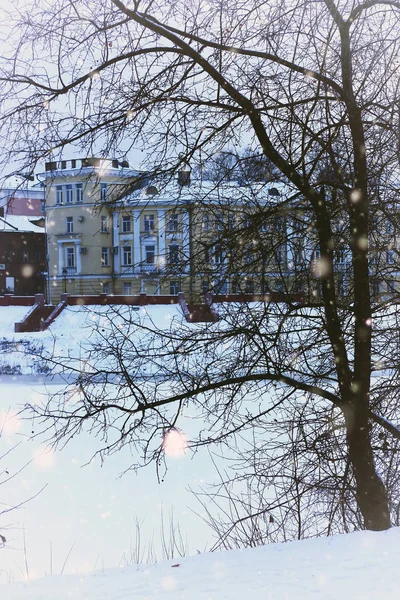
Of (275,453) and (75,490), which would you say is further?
(75,490)

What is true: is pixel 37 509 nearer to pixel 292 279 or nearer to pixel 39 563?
pixel 39 563

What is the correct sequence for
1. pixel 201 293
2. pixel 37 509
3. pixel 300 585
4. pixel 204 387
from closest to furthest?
pixel 300 585 → pixel 204 387 → pixel 201 293 → pixel 37 509

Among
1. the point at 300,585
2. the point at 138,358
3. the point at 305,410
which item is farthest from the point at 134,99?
the point at 300,585

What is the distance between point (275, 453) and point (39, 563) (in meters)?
5.18

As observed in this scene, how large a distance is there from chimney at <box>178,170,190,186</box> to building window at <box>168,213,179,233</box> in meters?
0.26

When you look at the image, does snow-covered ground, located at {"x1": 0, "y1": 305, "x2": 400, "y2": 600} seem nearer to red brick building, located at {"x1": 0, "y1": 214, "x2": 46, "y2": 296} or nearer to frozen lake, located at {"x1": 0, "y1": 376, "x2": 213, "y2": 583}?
frozen lake, located at {"x1": 0, "y1": 376, "x2": 213, "y2": 583}

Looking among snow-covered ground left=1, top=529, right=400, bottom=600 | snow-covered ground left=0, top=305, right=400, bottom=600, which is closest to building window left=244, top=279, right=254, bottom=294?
snow-covered ground left=0, top=305, right=400, bottom=600

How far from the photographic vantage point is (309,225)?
4762 mm

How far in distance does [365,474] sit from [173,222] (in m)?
2.37

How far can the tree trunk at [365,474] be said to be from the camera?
176 inches

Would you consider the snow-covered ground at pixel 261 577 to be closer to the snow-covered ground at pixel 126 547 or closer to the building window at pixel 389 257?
the snow-covered ground at pixel 126 547

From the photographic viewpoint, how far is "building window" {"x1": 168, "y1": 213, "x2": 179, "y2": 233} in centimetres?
469

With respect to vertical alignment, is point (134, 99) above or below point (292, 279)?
above

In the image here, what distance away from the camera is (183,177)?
15.6 feet
